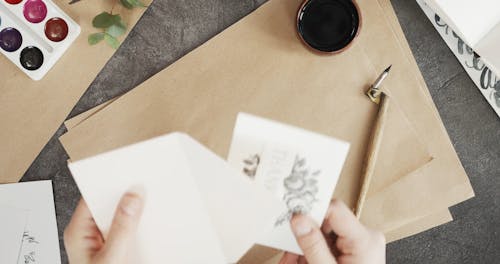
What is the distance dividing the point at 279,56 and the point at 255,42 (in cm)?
5

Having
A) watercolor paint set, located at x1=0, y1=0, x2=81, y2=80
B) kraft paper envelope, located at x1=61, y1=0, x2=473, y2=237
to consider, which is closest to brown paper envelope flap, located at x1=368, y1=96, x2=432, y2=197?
kraft paper envelope, located at x1=61, y1=0, x2=473, y2=237

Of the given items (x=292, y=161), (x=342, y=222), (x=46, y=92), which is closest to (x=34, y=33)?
(x=46, y=92)

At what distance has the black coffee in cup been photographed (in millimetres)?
756

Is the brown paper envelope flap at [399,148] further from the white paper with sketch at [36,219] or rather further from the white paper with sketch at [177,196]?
the white paper with sketch at [36,219]

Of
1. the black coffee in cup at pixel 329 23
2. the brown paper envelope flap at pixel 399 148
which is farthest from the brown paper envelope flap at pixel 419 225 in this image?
the black coffee in cup at pixel 329 23

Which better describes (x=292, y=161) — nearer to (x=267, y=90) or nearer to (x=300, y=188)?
(x=300, y=188)

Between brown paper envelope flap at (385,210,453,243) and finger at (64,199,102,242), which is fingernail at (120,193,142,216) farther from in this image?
brown paper envelope flap at (385,210,453,243)

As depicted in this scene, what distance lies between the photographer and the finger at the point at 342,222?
719mm

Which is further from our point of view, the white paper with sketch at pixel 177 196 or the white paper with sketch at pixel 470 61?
the white paper with sketch at pixel 470 61

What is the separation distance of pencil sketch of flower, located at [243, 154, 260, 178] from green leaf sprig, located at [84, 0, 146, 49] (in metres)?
0.30

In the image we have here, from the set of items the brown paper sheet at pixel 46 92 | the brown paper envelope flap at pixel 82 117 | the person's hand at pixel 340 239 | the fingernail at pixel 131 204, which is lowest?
the person's hand at pixel 340 239

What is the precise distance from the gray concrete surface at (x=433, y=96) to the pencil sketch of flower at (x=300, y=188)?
273 mm

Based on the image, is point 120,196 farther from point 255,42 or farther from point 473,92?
point 473,92

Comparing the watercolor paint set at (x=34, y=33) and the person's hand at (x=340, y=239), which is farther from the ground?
the watercolor paint set at (x=34, y=33)
